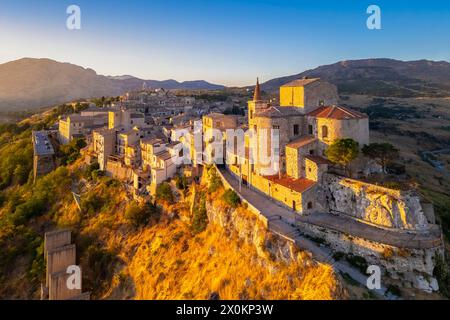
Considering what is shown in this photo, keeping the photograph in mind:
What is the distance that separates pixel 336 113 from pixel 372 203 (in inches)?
341

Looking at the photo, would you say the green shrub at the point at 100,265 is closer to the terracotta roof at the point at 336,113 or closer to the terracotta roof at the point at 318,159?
the terracotta roof at the point at 318,159

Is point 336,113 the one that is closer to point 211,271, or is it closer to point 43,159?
point 211,271

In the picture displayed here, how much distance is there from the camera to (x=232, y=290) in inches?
944

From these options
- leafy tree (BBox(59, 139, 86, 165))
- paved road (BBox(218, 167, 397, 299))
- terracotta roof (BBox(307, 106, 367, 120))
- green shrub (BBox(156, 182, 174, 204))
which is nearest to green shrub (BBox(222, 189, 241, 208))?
paved road (BBox(218, 167, 397, 299))

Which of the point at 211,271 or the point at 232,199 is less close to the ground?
the point at 232,199

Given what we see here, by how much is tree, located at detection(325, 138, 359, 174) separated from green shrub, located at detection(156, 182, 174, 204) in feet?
57.1

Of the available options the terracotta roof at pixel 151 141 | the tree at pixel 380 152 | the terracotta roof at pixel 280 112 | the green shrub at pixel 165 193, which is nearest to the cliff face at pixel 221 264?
the green shrub at pixel 165 193

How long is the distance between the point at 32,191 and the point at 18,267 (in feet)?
48.7

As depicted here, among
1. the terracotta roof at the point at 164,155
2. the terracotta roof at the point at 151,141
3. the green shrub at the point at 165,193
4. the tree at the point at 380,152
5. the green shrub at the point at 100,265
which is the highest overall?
the terracotta roof at the point at 151,141

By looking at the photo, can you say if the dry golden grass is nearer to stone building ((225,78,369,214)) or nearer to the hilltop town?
the hilltop town

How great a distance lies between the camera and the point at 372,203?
77.1 feet

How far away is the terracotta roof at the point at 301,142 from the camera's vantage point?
28500 millimetres

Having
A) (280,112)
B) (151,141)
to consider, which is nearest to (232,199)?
(280,112)

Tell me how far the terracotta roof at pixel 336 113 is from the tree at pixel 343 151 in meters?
2.53
